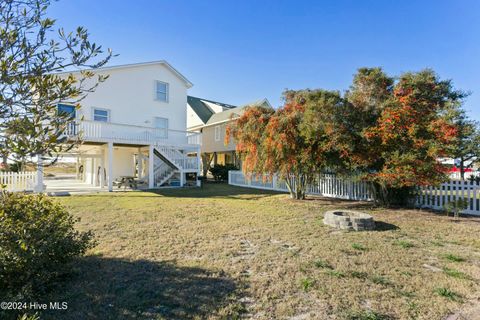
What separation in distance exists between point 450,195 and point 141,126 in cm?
1555

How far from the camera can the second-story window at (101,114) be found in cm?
1630

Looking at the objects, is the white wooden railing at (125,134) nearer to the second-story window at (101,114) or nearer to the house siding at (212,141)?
the second-story window at (101,114)

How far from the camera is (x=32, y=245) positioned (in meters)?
3.04

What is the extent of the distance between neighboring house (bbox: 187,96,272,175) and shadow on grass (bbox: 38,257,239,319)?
773 inches

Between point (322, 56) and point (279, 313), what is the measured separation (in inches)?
581

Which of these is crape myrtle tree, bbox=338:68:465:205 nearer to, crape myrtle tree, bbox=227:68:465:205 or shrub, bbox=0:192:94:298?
crape myrtle tree, bbox=227:68:465:205

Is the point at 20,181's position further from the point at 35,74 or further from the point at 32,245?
the point at 35,74

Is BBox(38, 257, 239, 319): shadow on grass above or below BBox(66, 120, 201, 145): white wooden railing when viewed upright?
below

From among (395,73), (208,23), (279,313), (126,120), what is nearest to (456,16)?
(395,73)

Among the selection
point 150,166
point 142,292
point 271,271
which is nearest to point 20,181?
point 150,166

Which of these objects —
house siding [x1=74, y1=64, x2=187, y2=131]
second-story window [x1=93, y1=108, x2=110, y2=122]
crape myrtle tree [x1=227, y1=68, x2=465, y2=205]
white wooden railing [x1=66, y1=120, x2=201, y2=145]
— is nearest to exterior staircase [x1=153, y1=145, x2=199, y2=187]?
white wooden railing [x1=66, y1=120, x2=201, y2=145]

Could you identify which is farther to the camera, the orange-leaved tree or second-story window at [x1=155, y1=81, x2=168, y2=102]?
second-story window at [x1=155, y1=81, x2=168, y2=102]

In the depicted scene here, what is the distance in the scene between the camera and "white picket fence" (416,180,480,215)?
828 centimetres

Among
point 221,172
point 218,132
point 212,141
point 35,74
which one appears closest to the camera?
point 35,74
